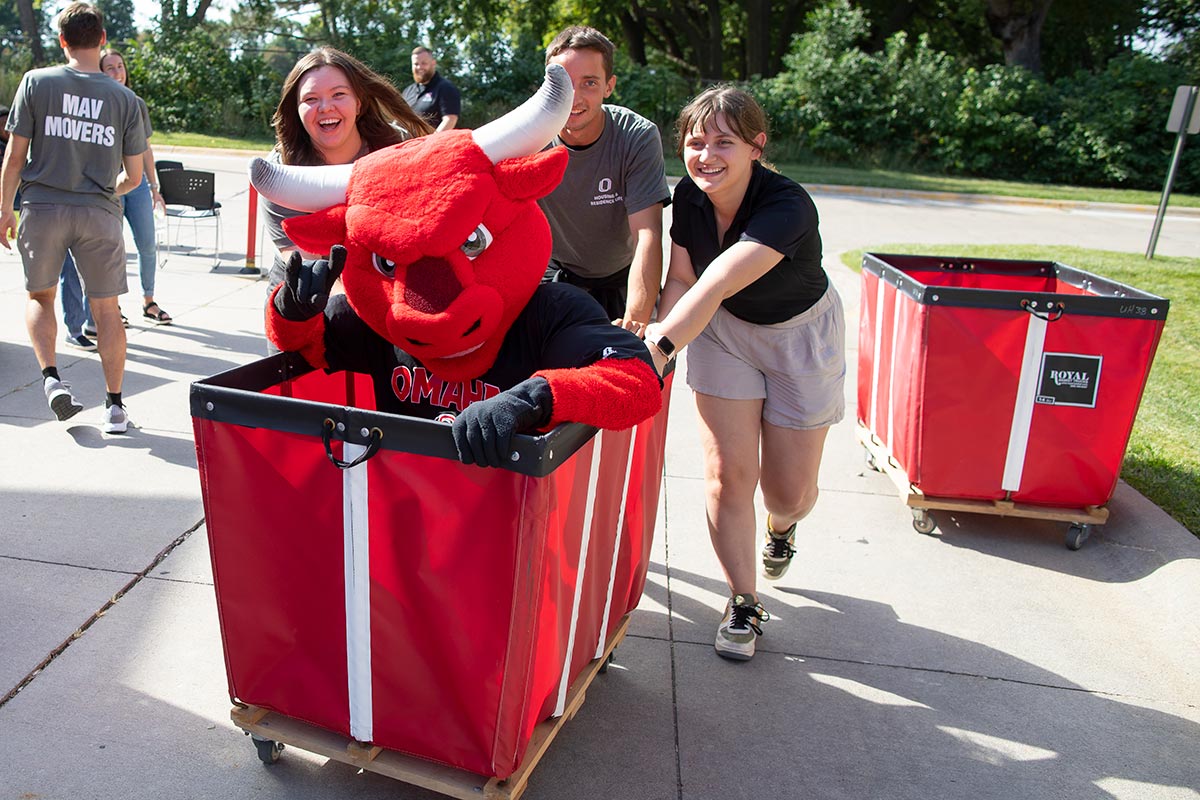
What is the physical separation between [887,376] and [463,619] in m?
3.07

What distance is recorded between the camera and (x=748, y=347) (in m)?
3.35

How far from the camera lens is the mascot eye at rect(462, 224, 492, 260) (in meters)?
2.31

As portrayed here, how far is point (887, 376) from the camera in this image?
4715 millimetres

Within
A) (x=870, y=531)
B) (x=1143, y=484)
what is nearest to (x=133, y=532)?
(x=870, y=531)

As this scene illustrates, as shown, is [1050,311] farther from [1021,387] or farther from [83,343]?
[83,343]

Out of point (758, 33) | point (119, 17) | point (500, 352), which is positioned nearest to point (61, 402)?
point (500, 352)

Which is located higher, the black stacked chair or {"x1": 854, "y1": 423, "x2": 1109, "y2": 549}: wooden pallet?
the black stacked chair

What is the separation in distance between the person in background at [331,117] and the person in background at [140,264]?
9.96 ft

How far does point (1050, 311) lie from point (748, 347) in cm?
151

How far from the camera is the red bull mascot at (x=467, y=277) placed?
2.22 m

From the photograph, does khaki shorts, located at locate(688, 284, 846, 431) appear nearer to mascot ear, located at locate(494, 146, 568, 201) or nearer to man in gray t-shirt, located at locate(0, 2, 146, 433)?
mascot ear, located at locate(494, 146, 568, 201)

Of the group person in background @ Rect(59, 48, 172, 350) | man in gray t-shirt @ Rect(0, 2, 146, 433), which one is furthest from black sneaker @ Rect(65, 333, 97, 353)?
man in gray t-shirt @ Rect(0, 2, 146, 433)

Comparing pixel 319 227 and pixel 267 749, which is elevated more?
pixel 319 227

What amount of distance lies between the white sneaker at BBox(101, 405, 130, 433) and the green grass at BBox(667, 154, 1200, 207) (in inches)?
558
